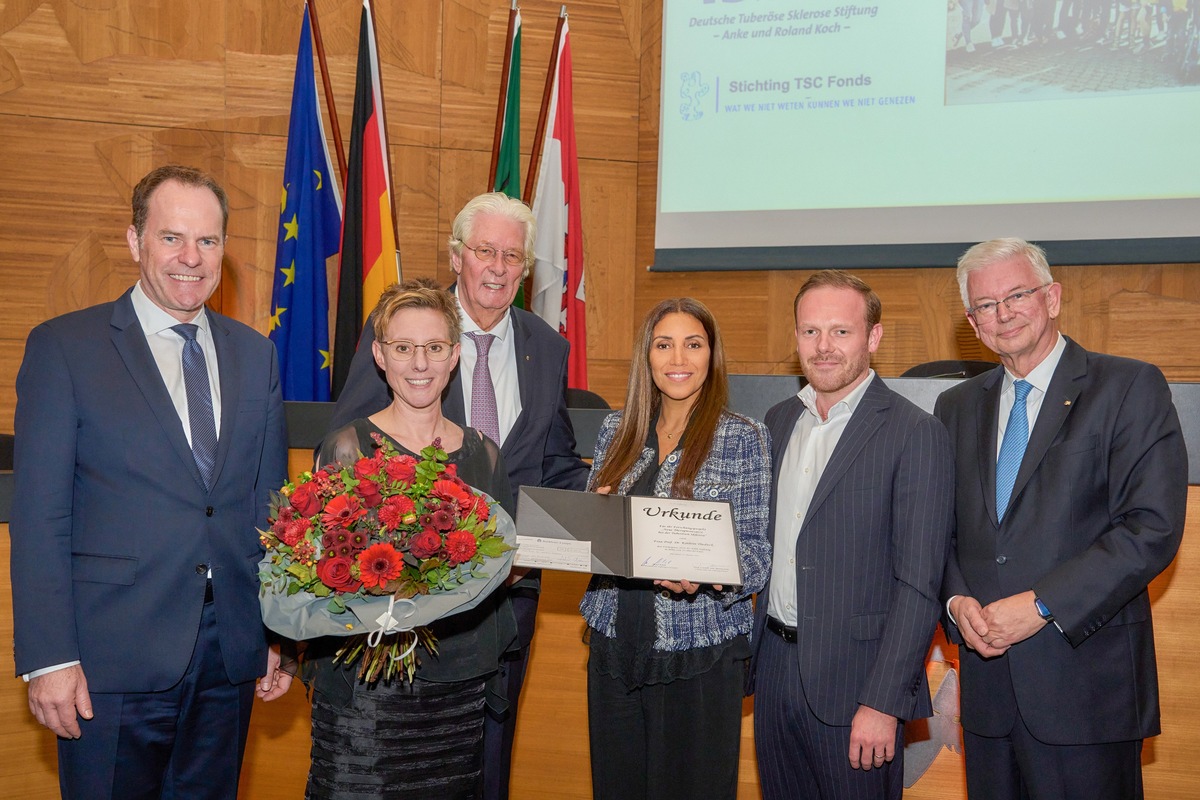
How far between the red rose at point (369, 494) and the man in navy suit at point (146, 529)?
0.49m

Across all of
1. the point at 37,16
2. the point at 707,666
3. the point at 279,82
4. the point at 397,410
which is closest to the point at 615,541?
the point at 707,666

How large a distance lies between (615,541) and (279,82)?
16.2 ft

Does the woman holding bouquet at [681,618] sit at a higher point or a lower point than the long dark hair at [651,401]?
lower

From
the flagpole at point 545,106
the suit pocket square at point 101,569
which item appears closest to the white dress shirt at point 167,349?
the suit pocket square at point 101,569

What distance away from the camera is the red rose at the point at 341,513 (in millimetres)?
1973

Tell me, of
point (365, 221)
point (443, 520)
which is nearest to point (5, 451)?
point (365, 221)

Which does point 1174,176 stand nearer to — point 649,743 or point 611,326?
point 611,326

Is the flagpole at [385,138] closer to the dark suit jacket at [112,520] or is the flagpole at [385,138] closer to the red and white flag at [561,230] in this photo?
the red and white flag at [561,230]

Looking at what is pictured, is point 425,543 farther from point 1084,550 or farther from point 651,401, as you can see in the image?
point 1084,550

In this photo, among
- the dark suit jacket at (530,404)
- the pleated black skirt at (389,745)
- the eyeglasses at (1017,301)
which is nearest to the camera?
the pleated black skirt at (389,745)

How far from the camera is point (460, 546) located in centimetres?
200

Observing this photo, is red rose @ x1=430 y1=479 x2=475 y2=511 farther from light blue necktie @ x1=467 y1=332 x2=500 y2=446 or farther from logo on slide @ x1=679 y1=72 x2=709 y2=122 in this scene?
logo on slide @ x1=679 y1=72 x2=709 y2=122

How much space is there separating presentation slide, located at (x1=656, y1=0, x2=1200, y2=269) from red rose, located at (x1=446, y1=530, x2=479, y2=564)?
437cm

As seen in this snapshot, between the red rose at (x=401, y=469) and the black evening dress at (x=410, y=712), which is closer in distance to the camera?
the red rose at (x=401, y=469)
